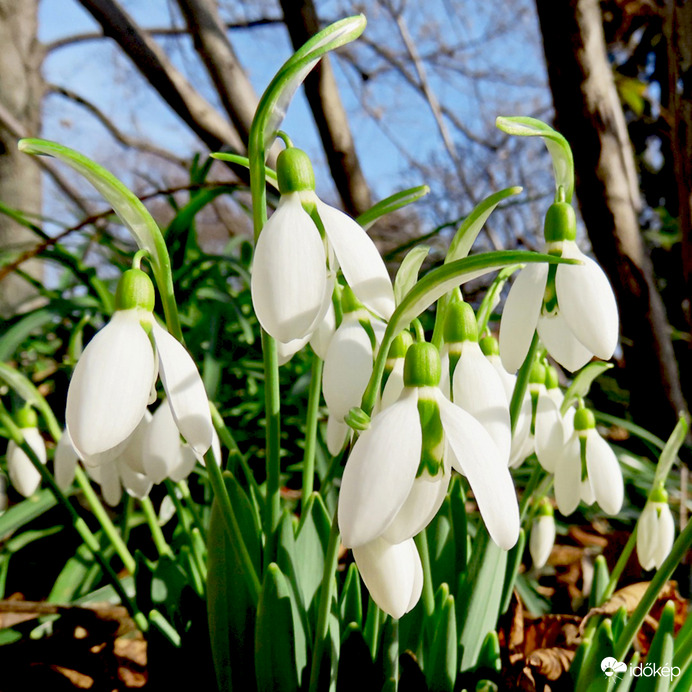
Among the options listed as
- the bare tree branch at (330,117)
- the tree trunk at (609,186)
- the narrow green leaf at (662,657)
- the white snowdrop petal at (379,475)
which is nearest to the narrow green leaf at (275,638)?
the white snowdrop petal at (379,475)

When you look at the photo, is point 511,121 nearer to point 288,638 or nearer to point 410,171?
point 288,638

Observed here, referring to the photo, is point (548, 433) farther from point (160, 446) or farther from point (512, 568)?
point (160, 446)

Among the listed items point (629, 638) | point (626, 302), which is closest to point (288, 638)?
point (629, 638)

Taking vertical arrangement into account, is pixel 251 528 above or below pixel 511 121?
below

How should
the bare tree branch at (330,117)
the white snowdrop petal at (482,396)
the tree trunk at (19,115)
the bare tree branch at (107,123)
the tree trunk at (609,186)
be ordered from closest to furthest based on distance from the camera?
the white snowdrop petal at (482,396)
the tree trunk at (609,186)
the bare tree branch at (330,117)
the tree trunk at (19,115)
the bare tree branch at (107,123)

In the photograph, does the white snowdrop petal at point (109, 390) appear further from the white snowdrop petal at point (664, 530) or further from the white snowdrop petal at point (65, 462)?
the white snowdrop petal at point (664, 530)

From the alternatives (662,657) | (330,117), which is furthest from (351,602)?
(330,117)

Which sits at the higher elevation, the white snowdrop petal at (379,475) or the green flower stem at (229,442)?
the white snowdrop petal at (379,475)
